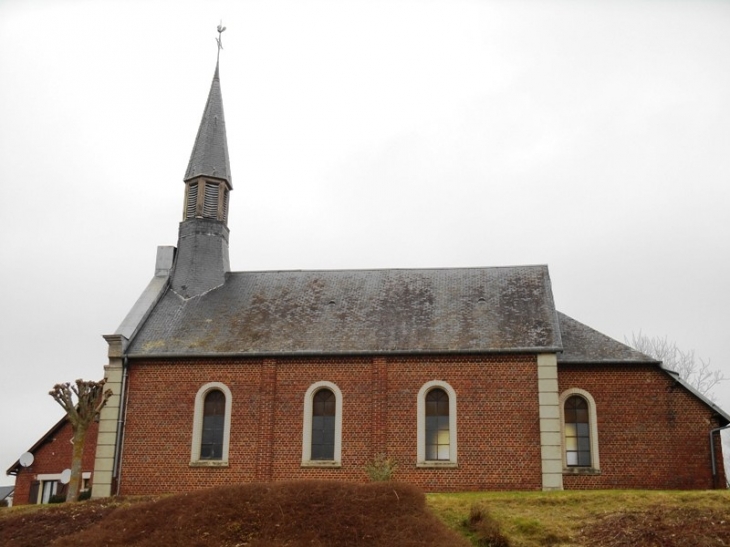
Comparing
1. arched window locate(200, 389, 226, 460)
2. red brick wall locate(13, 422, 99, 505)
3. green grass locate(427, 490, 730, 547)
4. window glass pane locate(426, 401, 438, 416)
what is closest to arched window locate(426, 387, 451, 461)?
window glass pane locate(426, 401, 438, 416)

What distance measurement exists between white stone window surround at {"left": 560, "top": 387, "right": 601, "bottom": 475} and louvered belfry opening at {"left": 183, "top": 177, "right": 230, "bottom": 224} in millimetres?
15378

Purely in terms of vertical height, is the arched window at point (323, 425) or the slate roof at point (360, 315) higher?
the slate roof at point (360, 315)

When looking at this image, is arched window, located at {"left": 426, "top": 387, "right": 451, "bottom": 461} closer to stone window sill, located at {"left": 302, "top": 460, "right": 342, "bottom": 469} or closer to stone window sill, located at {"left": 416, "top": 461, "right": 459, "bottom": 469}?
stone window sill, located at {"left": 416, "top": 461, "right": 459, "bottom": 469}

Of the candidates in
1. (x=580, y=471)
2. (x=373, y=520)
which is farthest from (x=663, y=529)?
(x=580, y=471)

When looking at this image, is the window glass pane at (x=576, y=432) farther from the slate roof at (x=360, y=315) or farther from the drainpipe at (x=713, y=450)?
the drainpipe at (x=713, y=450)

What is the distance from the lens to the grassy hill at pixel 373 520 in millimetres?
15070

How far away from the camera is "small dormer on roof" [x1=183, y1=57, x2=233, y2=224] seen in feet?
105

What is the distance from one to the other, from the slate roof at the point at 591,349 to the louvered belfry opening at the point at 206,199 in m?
14.4

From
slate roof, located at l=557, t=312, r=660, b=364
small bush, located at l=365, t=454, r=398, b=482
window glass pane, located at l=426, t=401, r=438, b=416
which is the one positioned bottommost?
small bush, located at l=365, t=454, r=398, b=482

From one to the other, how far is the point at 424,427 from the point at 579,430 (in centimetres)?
499

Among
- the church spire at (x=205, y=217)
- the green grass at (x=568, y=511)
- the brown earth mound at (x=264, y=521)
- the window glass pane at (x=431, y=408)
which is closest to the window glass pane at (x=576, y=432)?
the window glass pane at (x=431, y=408)

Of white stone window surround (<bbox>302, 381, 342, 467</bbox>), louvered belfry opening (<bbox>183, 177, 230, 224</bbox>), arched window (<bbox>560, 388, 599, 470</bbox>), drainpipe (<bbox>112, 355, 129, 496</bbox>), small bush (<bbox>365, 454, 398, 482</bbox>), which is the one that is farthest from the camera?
louvered belfry opening (<bbox>183, 177, 230, 224</bbox>)

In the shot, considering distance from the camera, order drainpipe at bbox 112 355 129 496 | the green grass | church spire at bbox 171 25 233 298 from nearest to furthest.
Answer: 1. the green grass
2. drainpipe at bbox 112 355 129 496
3. church spire at bbox 171 25 233 298

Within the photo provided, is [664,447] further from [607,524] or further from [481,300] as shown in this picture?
[607,524]
